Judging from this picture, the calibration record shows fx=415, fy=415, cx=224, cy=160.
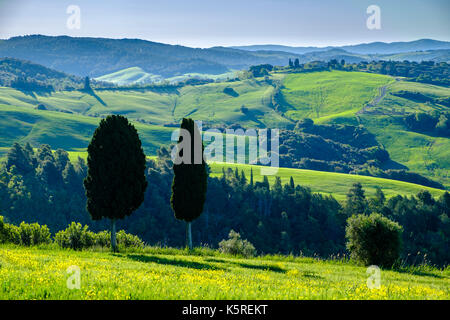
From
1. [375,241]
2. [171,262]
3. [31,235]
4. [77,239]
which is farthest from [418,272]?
[31,235]

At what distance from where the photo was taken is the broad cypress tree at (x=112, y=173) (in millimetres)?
31672

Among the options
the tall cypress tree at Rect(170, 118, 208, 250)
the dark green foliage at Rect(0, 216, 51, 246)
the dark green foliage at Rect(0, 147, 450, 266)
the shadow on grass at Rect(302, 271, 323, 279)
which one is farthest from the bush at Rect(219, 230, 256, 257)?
the dark green foliage at Rect(0, 147, 450, 266)

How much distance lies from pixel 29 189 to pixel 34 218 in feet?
43.2

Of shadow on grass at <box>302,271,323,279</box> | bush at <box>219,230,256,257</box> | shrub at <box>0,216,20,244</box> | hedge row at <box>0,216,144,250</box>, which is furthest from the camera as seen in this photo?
bush at <box>219,230,256,257</box>

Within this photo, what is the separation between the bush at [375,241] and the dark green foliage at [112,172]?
17.9 meters

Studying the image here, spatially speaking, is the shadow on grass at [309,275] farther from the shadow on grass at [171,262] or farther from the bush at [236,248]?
the bush at [236,248]

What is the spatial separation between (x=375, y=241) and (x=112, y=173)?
2096 centimetres

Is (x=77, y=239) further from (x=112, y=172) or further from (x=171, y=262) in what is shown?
(x=171, y=262)

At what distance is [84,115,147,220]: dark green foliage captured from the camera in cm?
3167

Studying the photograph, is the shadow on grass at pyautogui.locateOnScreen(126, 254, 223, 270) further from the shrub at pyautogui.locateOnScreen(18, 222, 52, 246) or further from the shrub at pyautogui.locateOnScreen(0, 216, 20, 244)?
the shrub at pyautogui.locateOnScreen(0, 216, 20, 244)

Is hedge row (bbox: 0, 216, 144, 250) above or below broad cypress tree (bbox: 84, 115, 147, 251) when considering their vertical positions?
below

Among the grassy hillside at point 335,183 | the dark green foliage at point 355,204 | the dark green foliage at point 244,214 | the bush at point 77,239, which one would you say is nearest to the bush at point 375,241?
the bush at point 77,239
